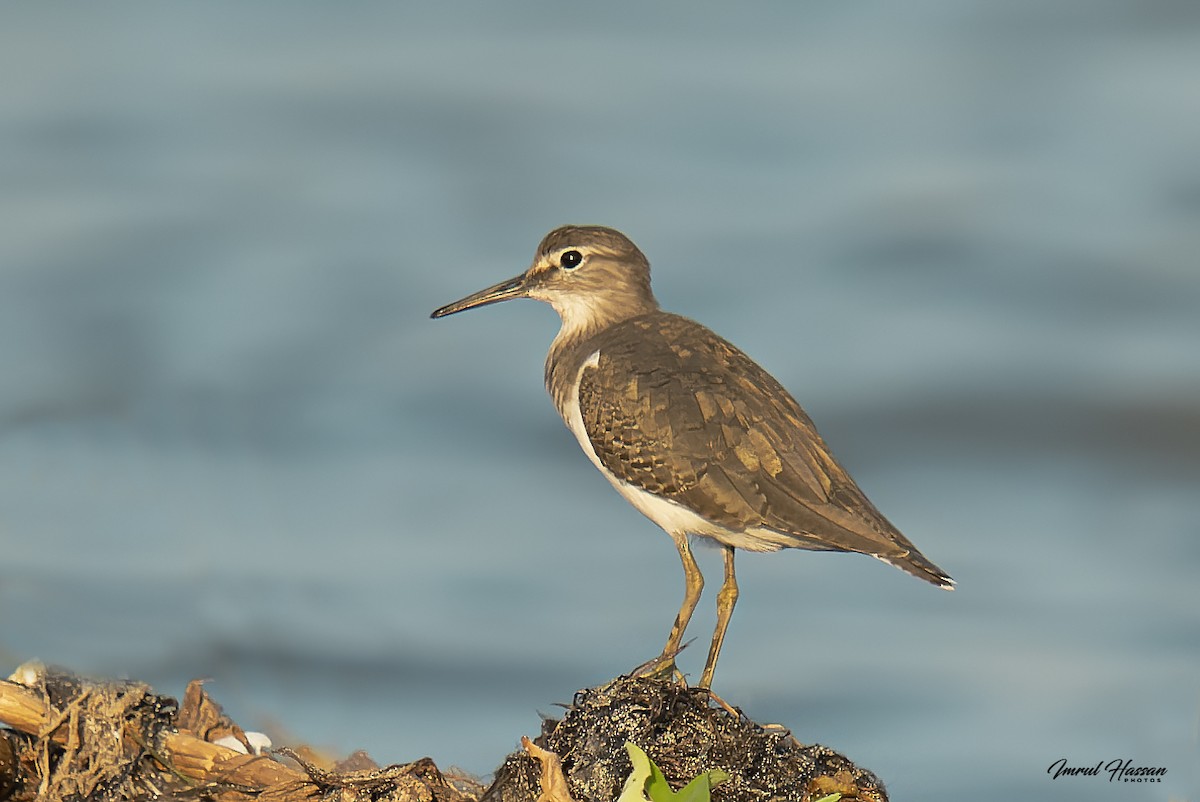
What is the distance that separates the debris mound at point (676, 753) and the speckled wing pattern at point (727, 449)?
53.2 inches

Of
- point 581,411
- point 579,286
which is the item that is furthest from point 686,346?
point 579,286

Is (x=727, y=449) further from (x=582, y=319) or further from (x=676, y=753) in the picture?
(x=676, y=753)

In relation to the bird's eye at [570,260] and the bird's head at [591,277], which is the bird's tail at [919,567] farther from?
the bird's eye at [570,260]

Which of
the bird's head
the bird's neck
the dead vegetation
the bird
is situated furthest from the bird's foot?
the bird's head

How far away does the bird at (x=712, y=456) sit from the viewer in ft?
19.2

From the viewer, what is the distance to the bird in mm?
5867

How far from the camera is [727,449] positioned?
602cm

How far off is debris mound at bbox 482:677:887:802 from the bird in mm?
784

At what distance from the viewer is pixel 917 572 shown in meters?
5.77

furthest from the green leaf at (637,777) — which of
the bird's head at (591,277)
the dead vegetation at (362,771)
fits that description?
the bird's head at (591,277)

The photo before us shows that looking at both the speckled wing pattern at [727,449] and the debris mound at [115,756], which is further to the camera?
the speckled wing pattern at [727,449]

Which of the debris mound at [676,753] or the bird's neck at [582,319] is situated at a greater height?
the bird's neck at [582,319]

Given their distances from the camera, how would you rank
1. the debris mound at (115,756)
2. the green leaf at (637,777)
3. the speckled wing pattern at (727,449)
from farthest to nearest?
the speckled wing pattern at (727,449), the debris mound at (115,756), the green leaf at (637,777)

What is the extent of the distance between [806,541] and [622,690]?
5.07ft
